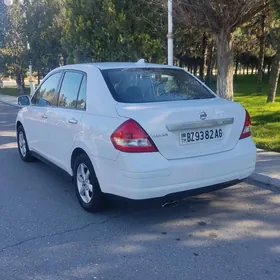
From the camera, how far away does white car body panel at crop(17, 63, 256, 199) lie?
3459 mm

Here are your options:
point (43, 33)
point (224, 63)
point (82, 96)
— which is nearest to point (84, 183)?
point (82, 96)

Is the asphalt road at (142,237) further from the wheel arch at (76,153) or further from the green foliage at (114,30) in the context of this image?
the green foliage at (114,30)

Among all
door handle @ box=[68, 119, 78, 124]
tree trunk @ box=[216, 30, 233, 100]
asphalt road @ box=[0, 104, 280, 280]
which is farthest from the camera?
tree trunk @ box=[216, 30, 233, 100]

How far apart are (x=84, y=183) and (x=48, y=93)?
5.97 ft

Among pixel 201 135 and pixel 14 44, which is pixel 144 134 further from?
pixel 14 44

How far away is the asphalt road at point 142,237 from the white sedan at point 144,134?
35 centimetres

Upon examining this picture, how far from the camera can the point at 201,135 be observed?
12.1 ft

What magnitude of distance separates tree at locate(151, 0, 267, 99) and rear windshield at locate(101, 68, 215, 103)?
3.67m

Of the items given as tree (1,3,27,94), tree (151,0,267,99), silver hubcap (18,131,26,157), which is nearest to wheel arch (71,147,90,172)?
silver hubcap (18,131,26,157)

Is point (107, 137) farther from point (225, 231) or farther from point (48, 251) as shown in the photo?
point (225, 231)

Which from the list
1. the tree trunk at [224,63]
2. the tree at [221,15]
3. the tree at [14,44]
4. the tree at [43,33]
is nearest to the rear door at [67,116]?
the tree at [221,15]

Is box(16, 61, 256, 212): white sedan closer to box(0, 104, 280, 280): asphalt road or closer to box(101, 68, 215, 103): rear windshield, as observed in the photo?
box(101, 68, 215, 103): rear windshield

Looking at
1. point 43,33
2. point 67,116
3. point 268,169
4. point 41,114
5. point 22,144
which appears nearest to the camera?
point 67,116

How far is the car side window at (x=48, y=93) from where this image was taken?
5145 millimetres
